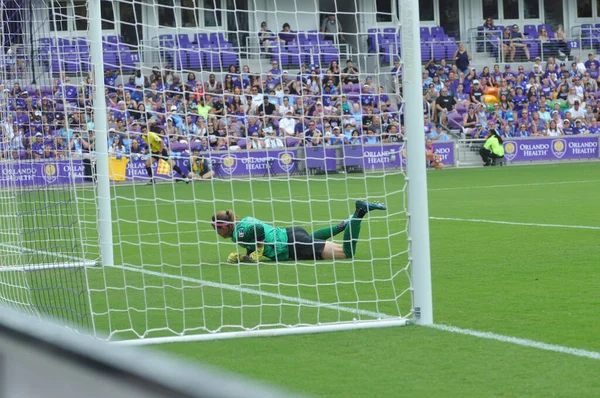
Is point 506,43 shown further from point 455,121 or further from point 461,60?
point 455,121

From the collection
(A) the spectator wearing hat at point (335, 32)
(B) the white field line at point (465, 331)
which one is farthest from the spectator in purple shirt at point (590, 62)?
(B) the white field line at point (465, 331)

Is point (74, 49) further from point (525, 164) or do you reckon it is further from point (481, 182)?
point (525, 164)

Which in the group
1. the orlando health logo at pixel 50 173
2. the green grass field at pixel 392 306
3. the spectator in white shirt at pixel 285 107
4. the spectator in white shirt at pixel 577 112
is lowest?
the green grass field at pixel 392 306

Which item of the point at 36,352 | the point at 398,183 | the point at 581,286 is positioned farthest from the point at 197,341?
the point at 398,183

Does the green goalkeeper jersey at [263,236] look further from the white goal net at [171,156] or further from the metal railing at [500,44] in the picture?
the metal railing at [500,44]

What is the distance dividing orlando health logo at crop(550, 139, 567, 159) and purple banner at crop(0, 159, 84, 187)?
26.3m

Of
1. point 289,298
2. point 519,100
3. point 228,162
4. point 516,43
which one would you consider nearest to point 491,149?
point 519,100

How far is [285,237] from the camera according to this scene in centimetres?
980

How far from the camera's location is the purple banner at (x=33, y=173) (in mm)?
8070

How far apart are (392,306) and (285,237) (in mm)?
2535

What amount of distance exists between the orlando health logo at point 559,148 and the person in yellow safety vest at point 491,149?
6.57 ft

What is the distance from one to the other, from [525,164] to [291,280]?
24.2 meters

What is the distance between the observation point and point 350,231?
8.95m

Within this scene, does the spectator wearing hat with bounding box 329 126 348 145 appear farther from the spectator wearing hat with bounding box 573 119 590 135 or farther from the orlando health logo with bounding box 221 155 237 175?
the spectator wearing hat with bounding box 573 119 590 135
